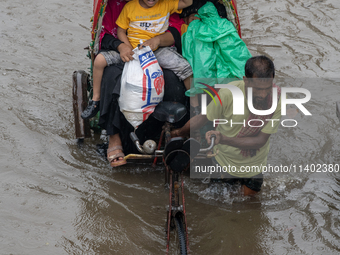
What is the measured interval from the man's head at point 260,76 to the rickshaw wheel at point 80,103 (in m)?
1.90

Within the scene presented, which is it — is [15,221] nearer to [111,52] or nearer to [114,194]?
[114,194]

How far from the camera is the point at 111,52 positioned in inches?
153

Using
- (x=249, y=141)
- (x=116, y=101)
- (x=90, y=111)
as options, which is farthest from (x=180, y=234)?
(x=90, y=111)

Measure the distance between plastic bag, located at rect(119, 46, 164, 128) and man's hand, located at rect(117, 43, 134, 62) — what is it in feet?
0.13

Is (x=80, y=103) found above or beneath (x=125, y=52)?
beneath

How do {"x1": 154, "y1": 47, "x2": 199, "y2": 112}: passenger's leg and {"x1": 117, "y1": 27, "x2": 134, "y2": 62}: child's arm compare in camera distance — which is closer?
{"x1": 117, "y1": 27, "x2": 134, "y2": 62}: child's arm

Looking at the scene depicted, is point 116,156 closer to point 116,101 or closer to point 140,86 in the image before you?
point 116,101

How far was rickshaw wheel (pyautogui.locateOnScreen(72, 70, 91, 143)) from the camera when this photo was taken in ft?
14.0

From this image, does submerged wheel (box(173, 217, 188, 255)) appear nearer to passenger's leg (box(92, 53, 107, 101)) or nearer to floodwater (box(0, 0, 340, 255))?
floodwater (box(0, 0, 340, 255))

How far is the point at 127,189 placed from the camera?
3877 mm

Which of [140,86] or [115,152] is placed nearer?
[140,86]

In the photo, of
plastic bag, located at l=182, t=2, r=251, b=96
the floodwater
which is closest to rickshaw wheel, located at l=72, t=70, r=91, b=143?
the floodwater

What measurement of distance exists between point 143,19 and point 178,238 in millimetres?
2179

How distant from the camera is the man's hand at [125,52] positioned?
3675 mm
